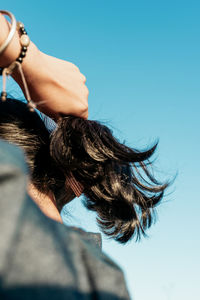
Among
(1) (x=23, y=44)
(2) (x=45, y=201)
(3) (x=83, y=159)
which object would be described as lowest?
(2) (x=45, y=201)

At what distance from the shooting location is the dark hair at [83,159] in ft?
5.23

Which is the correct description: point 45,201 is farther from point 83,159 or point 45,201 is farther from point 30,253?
point 30,253

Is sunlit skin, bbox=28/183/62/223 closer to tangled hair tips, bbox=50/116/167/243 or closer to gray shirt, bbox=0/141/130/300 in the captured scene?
tangled hair tips, bbox=50/116/167/243

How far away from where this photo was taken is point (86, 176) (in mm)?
1709

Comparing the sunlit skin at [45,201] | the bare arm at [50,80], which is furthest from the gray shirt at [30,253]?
the sunlit skin at [45,201]

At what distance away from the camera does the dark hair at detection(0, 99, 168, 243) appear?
1.59m

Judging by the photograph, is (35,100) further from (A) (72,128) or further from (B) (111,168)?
(B) (111,168)

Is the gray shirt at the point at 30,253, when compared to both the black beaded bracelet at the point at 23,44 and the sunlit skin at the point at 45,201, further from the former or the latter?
the sunlit skin at the point at 45,201

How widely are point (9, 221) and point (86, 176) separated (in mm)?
1158

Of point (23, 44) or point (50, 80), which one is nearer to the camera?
point (23, 44)

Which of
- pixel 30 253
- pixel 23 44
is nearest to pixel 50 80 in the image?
pixel 23 44

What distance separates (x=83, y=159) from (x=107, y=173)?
0.55ft

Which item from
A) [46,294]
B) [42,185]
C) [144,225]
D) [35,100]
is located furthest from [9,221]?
[144,225]

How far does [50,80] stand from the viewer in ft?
4.75
